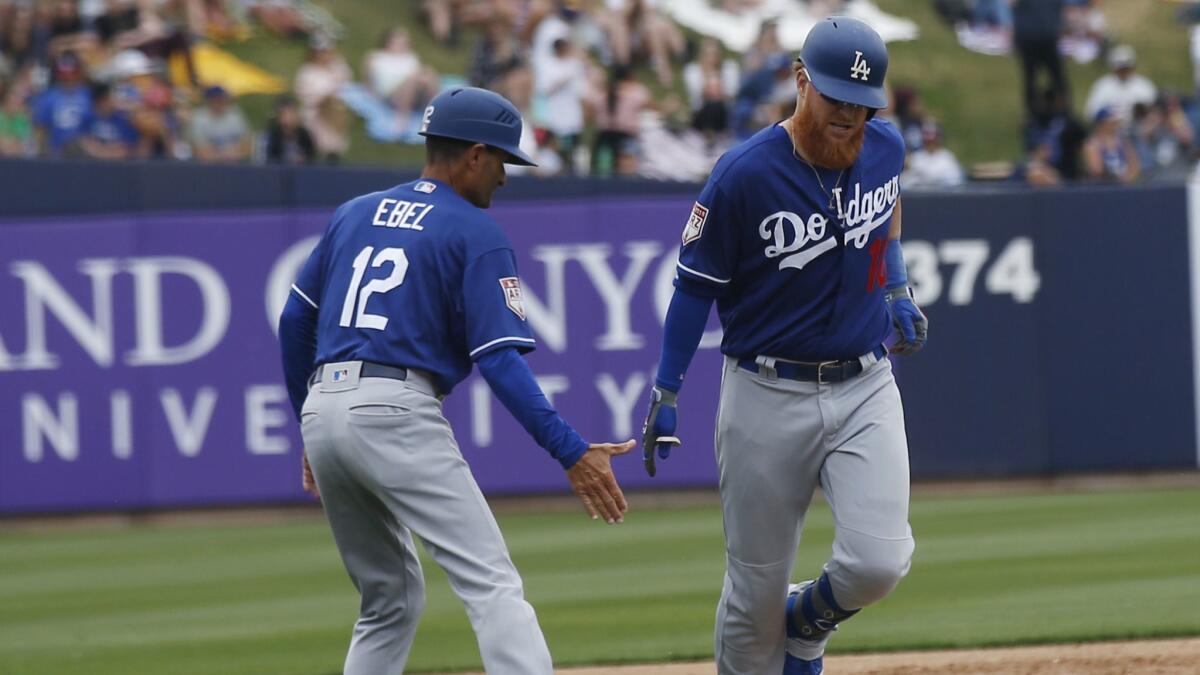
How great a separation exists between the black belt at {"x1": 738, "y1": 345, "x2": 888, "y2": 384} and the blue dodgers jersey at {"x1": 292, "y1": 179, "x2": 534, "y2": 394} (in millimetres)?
861

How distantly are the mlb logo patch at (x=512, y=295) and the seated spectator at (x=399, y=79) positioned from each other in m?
10.1

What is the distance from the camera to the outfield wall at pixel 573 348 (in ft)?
40.1

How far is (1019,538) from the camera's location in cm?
1005

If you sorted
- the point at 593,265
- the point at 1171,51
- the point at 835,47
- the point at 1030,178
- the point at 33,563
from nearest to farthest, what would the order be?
1. the point at 835,47
2. the point at 33,563
3. the point at 593,265
4. the point at 1030,178
5. the point at 1171,51

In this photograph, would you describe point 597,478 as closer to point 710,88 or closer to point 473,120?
point 473,120

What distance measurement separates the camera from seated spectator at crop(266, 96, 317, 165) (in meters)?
13.6

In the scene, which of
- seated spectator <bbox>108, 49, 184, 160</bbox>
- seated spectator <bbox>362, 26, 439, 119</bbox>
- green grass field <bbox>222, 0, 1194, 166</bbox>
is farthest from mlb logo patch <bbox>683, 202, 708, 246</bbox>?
green grass field <bbox>222, 0, 1194, 166</bbox>

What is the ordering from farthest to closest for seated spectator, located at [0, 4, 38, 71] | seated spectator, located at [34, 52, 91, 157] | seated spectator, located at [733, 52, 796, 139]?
seated spectator, located at [0, 4, 38, 71], seated spectator, located at [733, 52, 796, 139], seated spectator, located at [34, 52, 91, 157]

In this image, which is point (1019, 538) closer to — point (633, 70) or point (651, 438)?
point (651, 438)

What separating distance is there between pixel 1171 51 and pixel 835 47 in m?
14.8

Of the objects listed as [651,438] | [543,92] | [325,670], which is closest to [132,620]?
[325,670]

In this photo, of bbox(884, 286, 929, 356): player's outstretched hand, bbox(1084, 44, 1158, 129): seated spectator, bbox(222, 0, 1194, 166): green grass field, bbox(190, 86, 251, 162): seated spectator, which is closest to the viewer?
bbox(884, 286, 929, 356): player's outstretched hand

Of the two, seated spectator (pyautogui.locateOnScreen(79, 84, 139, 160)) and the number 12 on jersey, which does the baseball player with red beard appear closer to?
the number 12 on jersey

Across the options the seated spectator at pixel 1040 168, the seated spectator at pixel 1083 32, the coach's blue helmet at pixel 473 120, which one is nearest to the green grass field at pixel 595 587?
the coach's blue helmet at pixel 473 120
